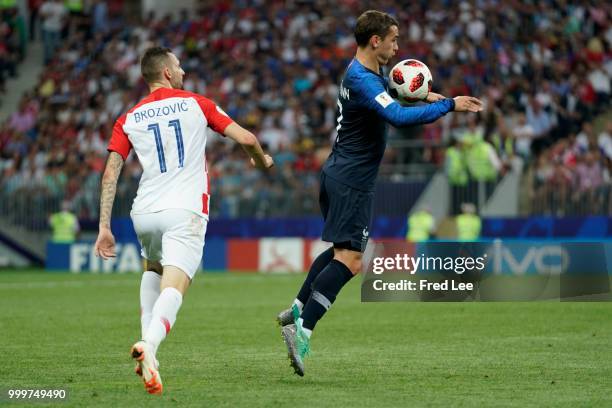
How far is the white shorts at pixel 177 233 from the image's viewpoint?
7.95 meters

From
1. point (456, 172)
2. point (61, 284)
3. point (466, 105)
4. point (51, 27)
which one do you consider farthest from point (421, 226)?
point (466, 105)

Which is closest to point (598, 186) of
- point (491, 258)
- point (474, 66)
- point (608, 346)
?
point (491, 258)

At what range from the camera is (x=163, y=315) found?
308 inches

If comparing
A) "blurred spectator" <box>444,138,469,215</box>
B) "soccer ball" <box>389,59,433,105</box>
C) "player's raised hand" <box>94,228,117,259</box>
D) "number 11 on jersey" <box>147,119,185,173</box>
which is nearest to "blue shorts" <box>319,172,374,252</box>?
"soccer ball" <box>389,59,433,105</box>

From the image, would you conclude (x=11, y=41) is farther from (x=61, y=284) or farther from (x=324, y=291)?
(x=324, y=291)

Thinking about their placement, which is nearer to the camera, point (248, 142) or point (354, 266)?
point (248, 142)

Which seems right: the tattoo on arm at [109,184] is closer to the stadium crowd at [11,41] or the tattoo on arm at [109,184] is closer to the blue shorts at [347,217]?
the blue shorts at [347,217]

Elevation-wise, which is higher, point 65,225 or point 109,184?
point 109,184

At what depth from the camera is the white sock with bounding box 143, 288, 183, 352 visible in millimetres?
7711

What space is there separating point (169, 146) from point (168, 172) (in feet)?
0.53

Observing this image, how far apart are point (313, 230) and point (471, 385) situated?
58.8 feet

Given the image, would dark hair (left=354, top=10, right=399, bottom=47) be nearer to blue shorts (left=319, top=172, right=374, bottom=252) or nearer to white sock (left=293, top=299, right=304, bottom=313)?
blue shorts (left=319, top=172, right=374, bottom=252)

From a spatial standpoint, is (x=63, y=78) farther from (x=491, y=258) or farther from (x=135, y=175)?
(x=491, y=258)

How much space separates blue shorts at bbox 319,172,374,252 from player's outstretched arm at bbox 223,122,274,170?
1.00 meters
